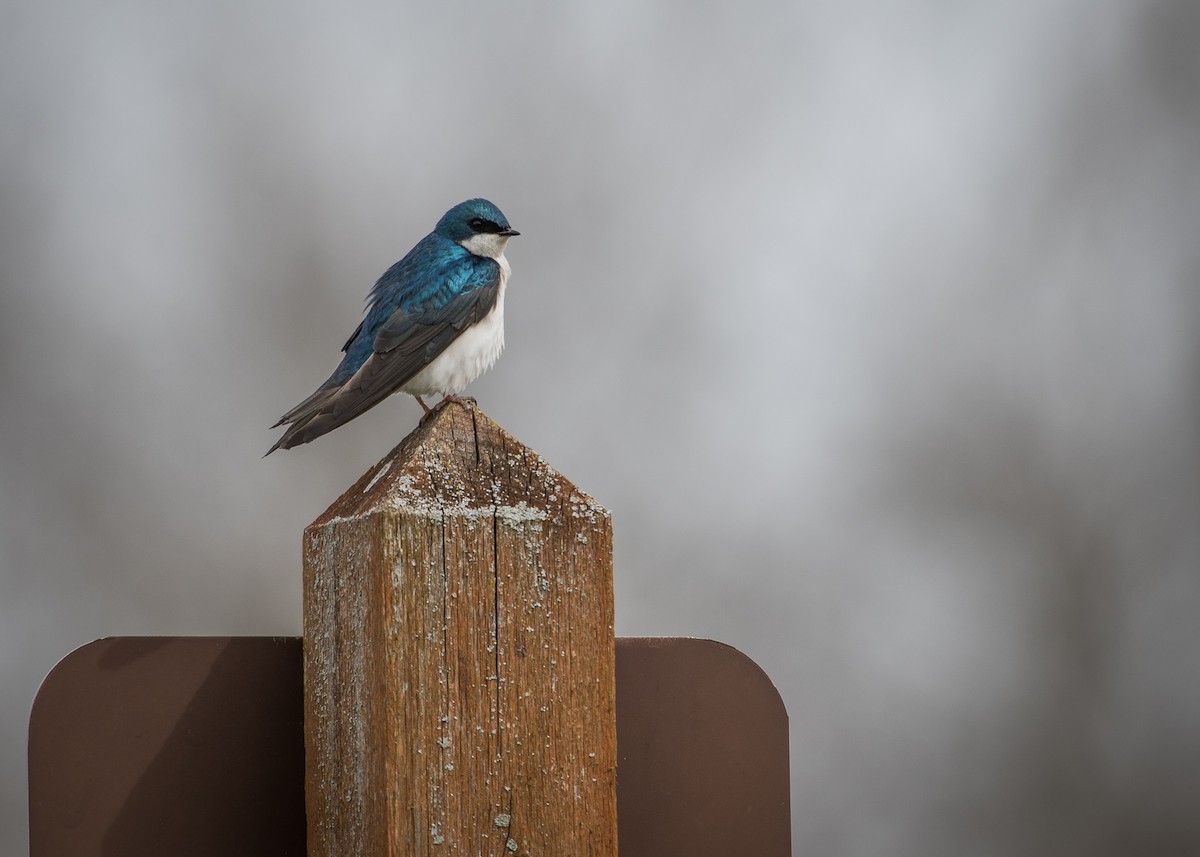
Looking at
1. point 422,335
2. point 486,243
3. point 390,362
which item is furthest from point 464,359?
point 486,243

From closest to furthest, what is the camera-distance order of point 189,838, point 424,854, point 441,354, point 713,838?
point 424,854
point 189,838
point 713,838
point 441,354

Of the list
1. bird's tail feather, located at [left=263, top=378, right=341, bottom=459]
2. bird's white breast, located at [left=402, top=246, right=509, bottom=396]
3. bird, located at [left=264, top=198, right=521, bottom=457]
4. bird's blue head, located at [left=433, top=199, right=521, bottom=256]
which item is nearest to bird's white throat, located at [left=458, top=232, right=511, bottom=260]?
bird's blue head, located at [left=433, top=199, right=521, bottom=256]

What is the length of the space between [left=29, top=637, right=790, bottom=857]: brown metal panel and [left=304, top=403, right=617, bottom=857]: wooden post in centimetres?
7

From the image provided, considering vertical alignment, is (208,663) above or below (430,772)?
above

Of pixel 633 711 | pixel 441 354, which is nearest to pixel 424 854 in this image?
pixel 633 711

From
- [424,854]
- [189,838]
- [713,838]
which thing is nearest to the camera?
[424,854]

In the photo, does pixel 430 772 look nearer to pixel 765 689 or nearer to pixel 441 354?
pixel 765 689

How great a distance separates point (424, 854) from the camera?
150 centimetres

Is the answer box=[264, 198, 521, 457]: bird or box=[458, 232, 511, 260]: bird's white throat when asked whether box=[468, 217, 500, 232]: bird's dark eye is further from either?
box=[264, 198, 521, 457]: bird

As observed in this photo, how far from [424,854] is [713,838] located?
0.50 m

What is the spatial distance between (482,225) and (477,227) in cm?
2

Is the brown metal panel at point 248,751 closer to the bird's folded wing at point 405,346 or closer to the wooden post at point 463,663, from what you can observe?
the wooden post at point 463,663

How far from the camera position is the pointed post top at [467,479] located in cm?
159

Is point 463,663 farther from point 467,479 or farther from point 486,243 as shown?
point 486,243
